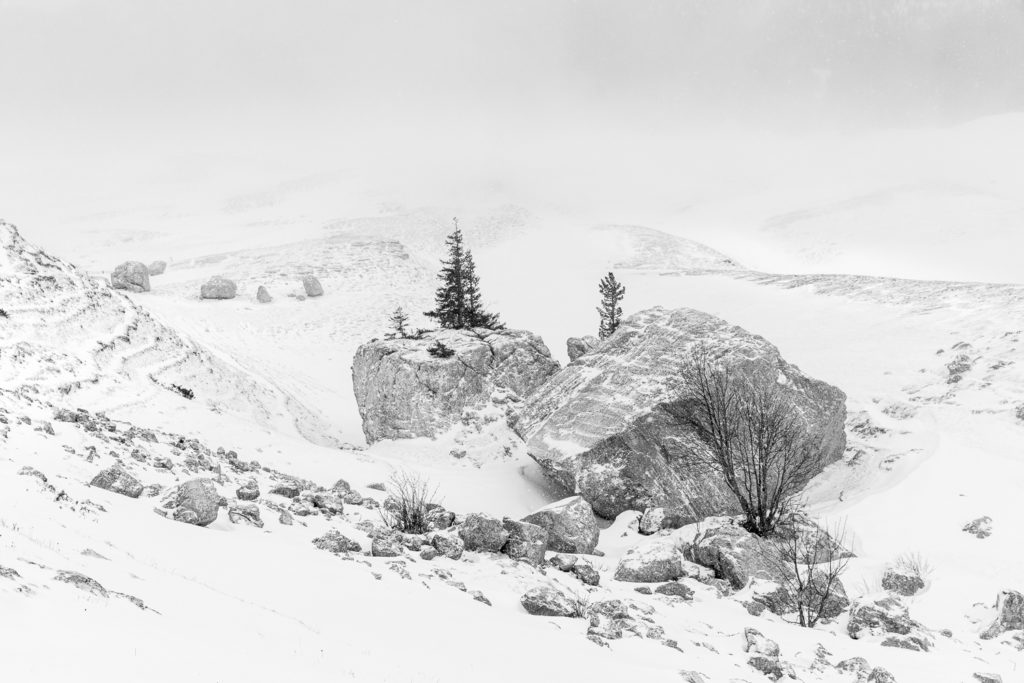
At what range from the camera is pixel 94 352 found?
62.4 ft

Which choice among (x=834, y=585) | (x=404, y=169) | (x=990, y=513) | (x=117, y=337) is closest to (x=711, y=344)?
(x=990, y=513)

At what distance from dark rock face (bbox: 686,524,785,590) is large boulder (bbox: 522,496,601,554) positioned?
7.03ft

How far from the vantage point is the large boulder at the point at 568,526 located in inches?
497

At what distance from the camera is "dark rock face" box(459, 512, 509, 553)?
33.3 feet

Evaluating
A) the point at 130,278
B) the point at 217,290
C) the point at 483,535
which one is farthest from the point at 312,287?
the point at 483,535

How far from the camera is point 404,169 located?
145250 mm

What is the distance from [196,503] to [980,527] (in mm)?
15662

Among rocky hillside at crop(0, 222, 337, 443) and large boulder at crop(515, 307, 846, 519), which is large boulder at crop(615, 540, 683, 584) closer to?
large boulder at crop(515, 307, 846, 519)

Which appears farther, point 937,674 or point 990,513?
point 990,513

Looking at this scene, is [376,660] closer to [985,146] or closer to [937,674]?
[937,674]

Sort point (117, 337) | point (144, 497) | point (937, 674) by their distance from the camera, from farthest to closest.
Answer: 1. point (117, 337)
2. point (144, 497)
3. point (937, 674)

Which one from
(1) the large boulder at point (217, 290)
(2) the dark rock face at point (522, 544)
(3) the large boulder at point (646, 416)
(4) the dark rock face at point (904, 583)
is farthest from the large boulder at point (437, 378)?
(1) the large boulder at point (217, 290)

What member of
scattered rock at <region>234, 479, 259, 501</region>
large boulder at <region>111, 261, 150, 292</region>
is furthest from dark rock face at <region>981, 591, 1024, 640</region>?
large boulder at <region>111, 261, 150, 292</region>

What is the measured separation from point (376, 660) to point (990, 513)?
1539 centimetres
